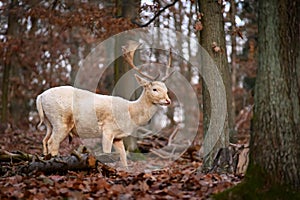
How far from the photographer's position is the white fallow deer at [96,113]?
31.1 feet

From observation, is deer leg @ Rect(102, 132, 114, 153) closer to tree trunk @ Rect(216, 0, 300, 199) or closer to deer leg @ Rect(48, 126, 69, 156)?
deer leg @ Rect(48, 126, 69, 156)

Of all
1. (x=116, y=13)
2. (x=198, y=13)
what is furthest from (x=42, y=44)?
(x=198, y=13)

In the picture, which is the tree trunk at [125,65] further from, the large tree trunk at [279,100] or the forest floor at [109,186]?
Answer: the large tree trunk at [279,100]

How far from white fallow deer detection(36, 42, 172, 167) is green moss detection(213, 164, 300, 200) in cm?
452

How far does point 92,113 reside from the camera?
9.69 meters

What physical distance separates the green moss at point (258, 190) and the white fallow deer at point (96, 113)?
4519 mm

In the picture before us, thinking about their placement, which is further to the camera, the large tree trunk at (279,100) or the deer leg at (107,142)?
the deer leg at (107,142)

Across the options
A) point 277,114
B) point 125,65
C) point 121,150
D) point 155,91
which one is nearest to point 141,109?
point 155,91

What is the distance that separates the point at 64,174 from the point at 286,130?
349 cm

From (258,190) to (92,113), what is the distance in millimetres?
5160

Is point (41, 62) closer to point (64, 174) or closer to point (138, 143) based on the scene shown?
point (138, 143)

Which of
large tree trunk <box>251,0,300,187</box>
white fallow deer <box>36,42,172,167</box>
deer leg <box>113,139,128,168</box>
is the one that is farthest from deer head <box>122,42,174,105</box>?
large tree trunk <box>251,0,300,187</box>

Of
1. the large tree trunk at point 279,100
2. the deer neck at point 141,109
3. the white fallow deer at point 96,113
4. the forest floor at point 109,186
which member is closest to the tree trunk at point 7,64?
the white fallow deer at point 96,113

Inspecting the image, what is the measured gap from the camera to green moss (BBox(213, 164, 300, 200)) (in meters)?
5.05
